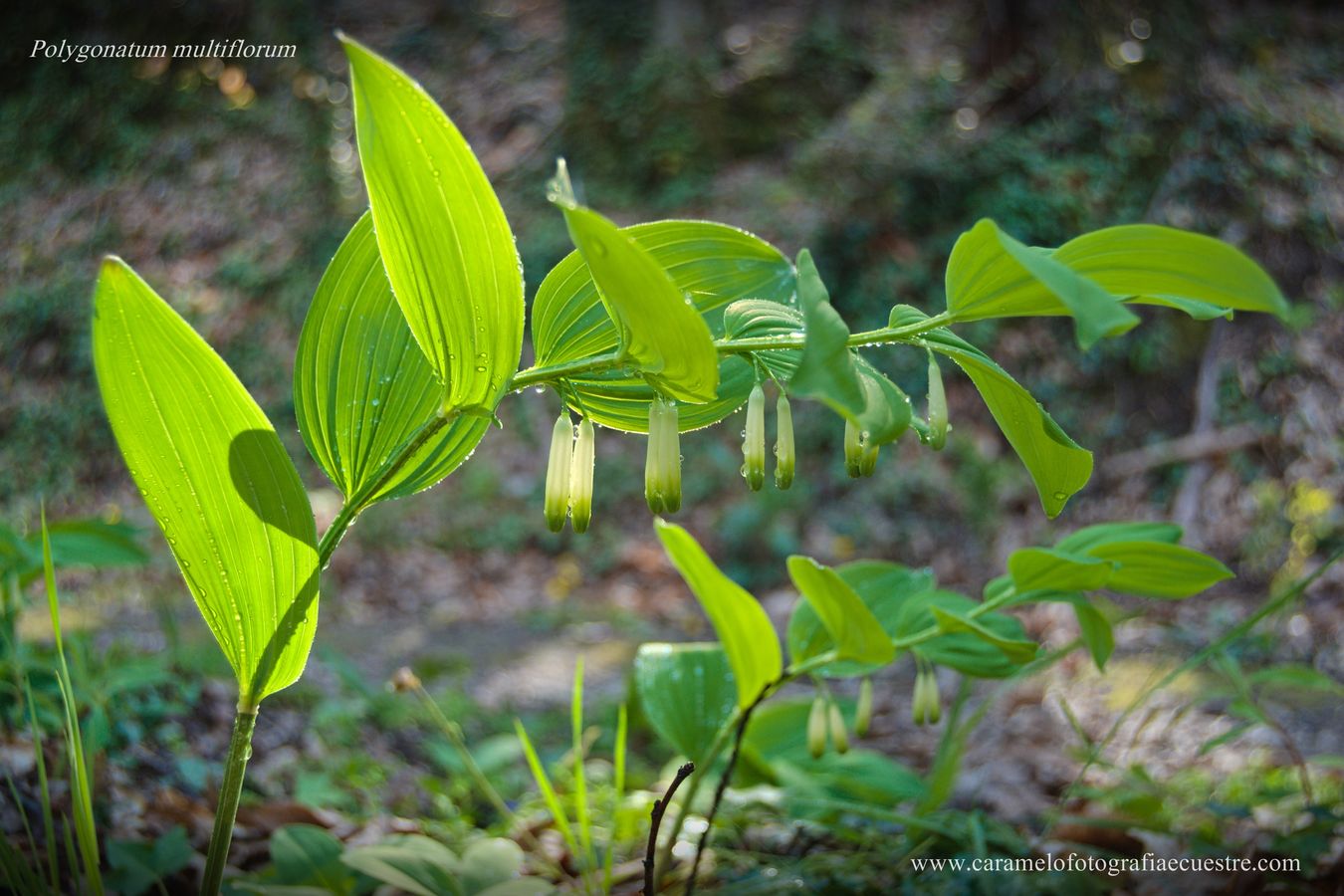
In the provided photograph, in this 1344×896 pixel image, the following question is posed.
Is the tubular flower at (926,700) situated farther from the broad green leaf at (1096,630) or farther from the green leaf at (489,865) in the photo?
the green leaf at (489,865)

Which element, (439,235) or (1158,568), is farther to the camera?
(1158,568)

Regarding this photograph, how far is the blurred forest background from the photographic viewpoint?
338 centimetres

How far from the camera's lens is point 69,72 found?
830 cm

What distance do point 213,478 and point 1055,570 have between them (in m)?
1.09

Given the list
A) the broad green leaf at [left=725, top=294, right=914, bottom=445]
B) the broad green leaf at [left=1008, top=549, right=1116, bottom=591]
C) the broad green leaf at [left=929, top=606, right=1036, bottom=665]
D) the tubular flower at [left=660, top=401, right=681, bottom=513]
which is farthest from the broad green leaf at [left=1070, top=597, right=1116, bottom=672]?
the tubular flower at [left=660, top=401, right=681, bottom=513]

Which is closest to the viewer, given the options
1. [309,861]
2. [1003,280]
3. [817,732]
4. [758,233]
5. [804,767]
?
[1003,280]

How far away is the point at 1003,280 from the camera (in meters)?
0.97

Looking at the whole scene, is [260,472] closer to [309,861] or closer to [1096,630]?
[309,861]

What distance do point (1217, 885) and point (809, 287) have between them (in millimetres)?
1262

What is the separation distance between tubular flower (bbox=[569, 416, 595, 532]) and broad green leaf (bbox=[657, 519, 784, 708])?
0.32 feet

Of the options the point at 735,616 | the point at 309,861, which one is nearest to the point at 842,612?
the point at 735,616

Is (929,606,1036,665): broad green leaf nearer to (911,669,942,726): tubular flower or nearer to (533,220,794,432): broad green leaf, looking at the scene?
(911,669,942,726): tubular flower

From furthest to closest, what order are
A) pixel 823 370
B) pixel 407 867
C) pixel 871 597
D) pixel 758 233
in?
pixel 758 233, pixel 871 597, pixel 407 867, pixel 823 370

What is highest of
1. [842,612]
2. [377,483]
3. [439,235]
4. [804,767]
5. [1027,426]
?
[439,235]
